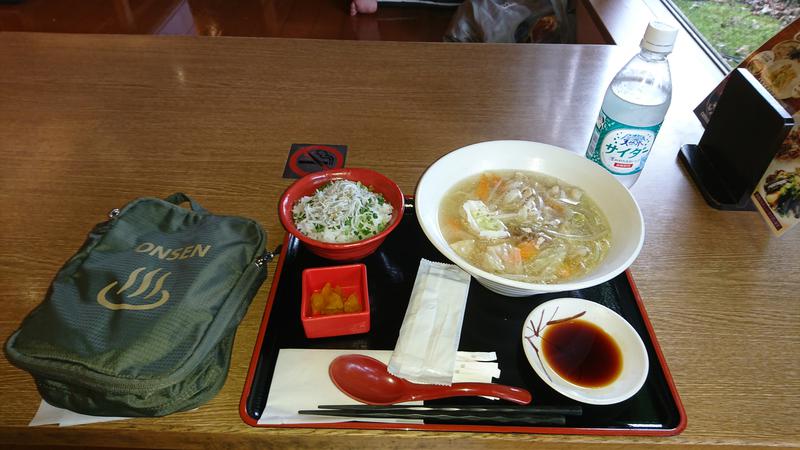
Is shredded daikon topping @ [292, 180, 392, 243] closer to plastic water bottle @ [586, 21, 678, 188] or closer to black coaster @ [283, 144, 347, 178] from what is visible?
black coaster @ [283, 144, 347, 178]

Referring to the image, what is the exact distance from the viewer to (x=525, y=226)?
1239mm

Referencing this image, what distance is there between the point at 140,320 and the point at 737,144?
1.63 meters

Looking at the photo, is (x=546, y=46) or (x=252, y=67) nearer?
(x=252, y=67)

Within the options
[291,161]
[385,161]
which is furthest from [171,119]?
[385,161]

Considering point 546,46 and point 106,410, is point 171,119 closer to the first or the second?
point 106,410

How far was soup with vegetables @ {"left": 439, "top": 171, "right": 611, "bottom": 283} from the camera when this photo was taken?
114 cm

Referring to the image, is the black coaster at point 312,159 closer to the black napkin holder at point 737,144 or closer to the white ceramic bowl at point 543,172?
the white ceramic bowl at point 543,172

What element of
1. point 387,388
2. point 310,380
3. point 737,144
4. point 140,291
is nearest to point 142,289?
point 140,291

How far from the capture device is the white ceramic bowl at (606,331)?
→ 948mm

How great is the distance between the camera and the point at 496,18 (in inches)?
126

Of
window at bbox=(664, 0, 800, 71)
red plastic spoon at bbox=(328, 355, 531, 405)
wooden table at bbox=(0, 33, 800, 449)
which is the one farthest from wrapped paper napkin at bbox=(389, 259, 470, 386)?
window at bbox=(664, 0, 800, 71)

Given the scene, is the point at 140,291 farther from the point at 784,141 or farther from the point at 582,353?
the point at 784,141

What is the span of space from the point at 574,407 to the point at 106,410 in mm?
905

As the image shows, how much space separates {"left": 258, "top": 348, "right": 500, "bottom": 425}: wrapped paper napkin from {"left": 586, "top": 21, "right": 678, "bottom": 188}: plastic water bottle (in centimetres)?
71
